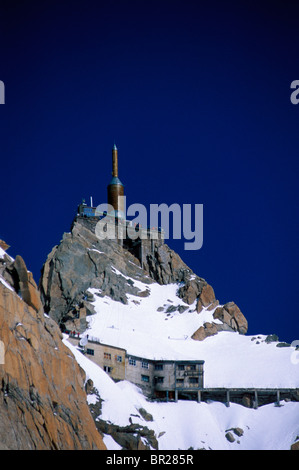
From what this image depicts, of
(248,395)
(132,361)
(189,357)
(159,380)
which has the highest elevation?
(189,357)

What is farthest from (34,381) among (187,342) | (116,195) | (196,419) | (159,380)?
(116,195)

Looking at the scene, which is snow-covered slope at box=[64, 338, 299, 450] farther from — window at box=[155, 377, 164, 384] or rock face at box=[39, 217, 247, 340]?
rock face at box=[39, 217, 247, 340]

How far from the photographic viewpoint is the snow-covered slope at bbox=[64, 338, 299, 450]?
102 meters

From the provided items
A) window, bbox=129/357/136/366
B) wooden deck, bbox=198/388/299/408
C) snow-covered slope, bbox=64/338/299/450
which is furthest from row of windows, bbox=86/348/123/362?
wooden deck, bbox=198/388/299/408

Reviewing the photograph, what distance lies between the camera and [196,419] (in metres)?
110

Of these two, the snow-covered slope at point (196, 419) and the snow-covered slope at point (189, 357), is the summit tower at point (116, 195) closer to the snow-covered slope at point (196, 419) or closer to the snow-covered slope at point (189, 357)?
the snow-covered slope at point (189, 357)

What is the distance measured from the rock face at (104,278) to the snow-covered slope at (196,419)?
20876 millimetres

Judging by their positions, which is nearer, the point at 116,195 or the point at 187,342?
the point at 187,342

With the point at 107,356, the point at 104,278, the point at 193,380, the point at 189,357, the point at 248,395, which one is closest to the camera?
the point at 107,356

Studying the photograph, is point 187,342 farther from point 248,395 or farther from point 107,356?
point 107,356

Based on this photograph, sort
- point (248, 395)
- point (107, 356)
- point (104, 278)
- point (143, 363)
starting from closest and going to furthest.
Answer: point (107, 356) < point (143, 363) < point (248, 395) < point (104, 278)

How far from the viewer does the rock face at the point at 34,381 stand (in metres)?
68.9

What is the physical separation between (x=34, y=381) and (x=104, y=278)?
73.5 metres

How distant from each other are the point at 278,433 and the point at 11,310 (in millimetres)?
54552
